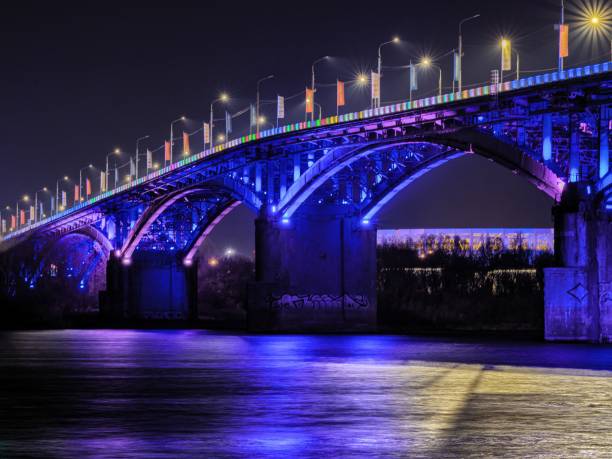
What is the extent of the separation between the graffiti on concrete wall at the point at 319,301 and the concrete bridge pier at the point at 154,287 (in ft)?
129

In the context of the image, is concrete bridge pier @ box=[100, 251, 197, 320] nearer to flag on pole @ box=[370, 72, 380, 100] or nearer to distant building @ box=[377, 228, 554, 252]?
distant building @ box=[377, 228, 554, 252]

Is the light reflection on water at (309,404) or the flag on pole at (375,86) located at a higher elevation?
the flag on pole at (375,86)

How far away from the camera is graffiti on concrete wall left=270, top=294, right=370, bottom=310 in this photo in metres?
86.8

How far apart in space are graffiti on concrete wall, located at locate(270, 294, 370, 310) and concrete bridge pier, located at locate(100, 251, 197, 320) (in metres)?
39.2

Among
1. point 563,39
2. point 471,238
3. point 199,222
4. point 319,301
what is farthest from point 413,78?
point 471,238

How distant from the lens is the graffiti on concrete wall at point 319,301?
285 feet

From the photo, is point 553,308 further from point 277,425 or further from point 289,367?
point 277,425

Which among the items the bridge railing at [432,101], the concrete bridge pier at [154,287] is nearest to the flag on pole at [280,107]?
the bridge railing at [432,101]

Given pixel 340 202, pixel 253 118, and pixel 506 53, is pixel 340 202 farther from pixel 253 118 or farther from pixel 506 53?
pixel 506 53

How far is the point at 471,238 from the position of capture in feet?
545

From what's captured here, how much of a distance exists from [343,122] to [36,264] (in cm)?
8732

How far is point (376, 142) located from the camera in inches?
2867

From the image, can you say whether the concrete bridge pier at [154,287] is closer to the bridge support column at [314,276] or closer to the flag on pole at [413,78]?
the bridge support column at [314,276]

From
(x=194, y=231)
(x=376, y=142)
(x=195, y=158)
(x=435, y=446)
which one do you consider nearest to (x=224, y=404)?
(x=435, y=446)
